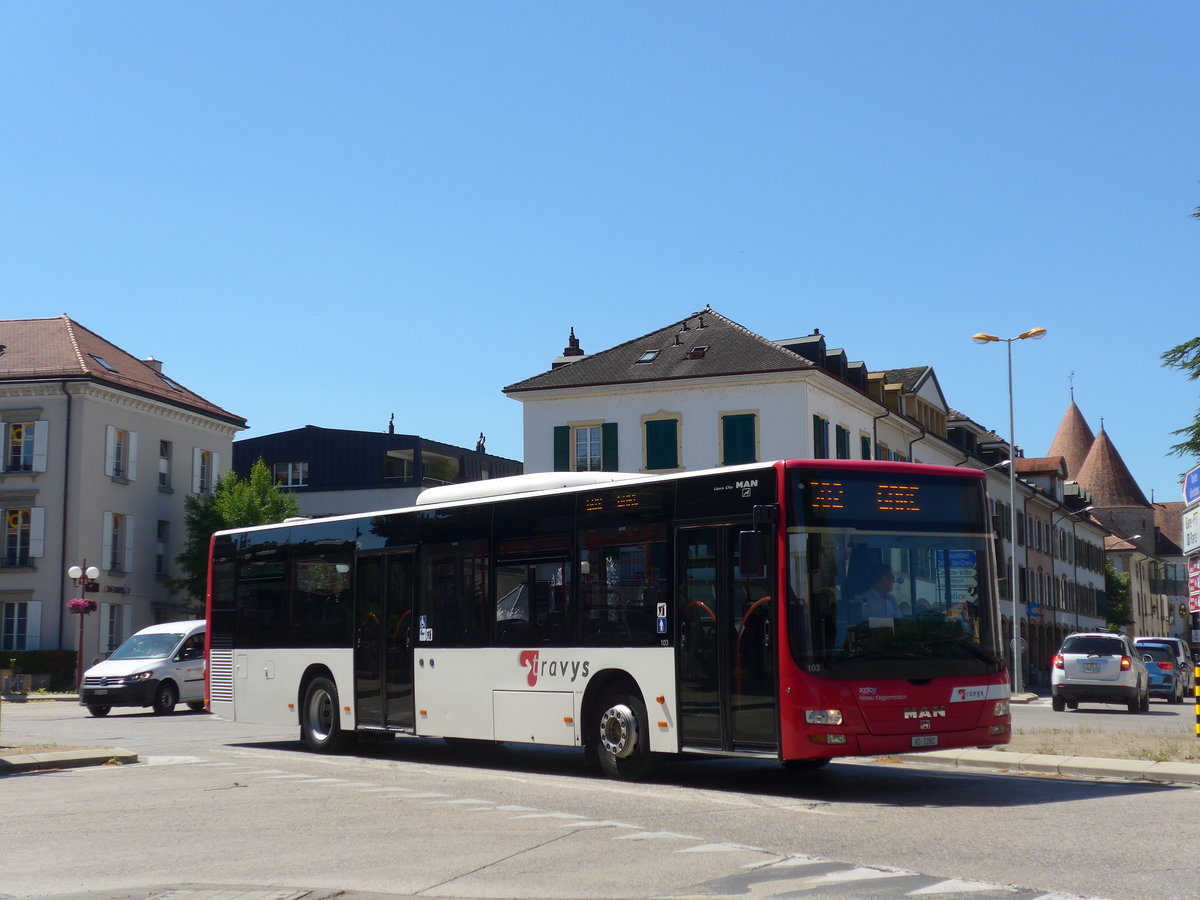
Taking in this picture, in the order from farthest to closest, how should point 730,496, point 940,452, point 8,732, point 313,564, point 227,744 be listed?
point 940,452
point 8,732
point 227,744
point 313,564
point 730,496

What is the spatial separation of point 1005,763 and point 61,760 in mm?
10853

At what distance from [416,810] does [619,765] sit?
302 cm

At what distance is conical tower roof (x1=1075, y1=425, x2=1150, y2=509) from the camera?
138m

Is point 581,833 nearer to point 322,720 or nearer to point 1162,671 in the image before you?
point 322,720

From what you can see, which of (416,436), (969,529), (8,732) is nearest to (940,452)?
(416,436)

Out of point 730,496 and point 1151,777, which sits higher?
point 730,496

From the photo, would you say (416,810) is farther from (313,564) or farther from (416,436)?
(416,436)

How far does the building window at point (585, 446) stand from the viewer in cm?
5447

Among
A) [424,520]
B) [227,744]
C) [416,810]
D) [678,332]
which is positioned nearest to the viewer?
[416,810]

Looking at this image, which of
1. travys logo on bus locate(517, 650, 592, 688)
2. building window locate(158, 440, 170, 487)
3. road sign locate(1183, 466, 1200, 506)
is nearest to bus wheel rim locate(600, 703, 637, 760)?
travys logo on bus locate(517, 650, 592, 688)

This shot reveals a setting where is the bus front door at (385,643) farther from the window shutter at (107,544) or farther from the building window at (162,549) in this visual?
the building window at (162,549)

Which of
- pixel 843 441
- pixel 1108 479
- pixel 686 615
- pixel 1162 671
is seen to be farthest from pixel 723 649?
pixel 1108 479

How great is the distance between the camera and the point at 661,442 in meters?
53.8

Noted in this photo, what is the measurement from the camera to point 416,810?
12688mm
